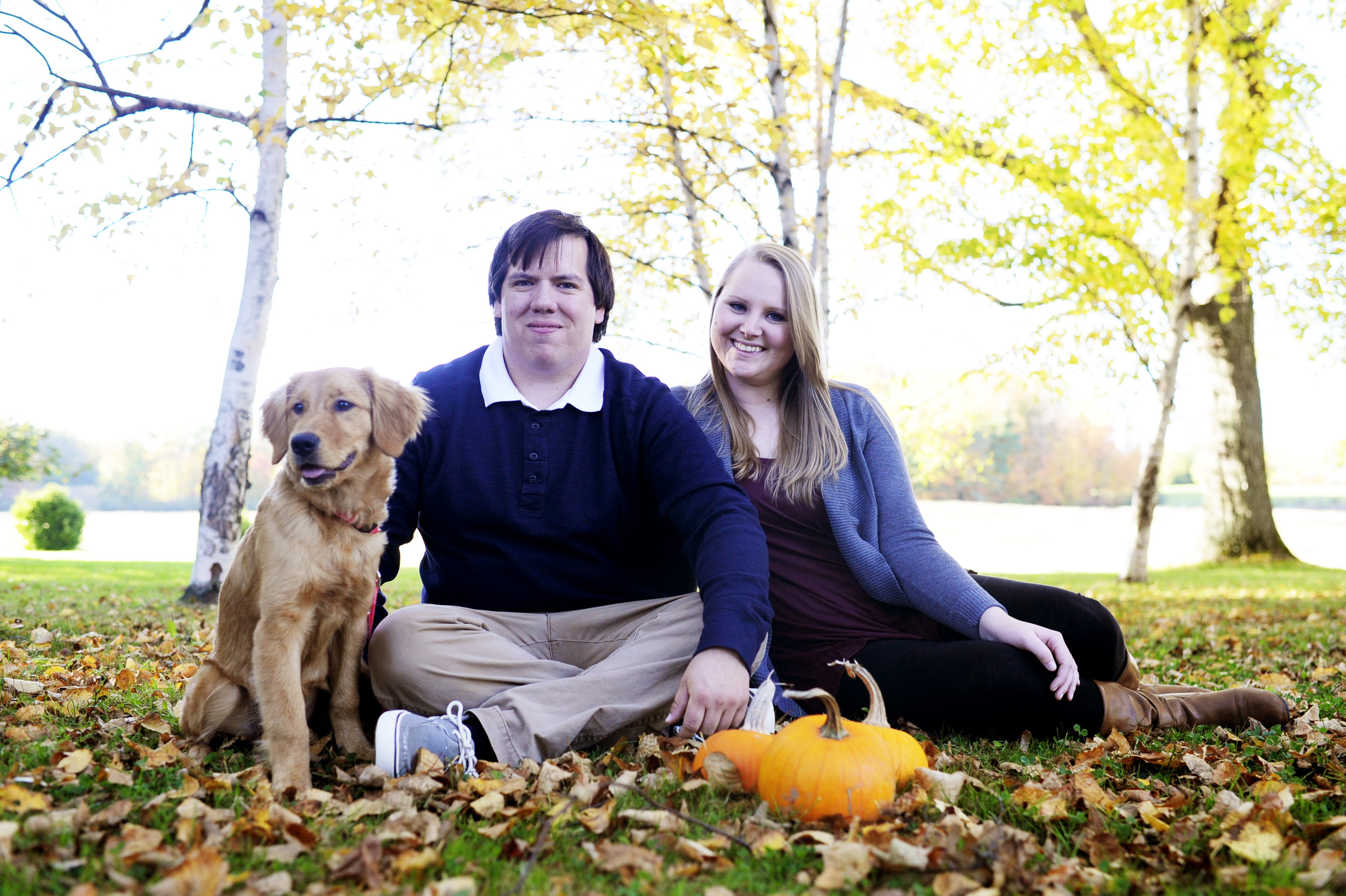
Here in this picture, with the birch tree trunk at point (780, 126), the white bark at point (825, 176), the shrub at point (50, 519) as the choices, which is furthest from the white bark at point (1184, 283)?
the shrub at point (50, 519)

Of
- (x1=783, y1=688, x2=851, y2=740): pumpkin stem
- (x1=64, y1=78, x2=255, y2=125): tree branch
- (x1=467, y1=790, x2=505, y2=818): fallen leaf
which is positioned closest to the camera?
(x1=467, y1=790, x2=505, y2=818): fallen leaf

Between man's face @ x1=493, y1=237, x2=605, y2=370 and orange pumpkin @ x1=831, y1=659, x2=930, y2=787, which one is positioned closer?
orange pumpkin @ x1=831, y1=659, x2=930, y2=787

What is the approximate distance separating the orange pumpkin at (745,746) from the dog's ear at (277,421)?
1.56 m

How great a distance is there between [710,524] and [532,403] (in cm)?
76

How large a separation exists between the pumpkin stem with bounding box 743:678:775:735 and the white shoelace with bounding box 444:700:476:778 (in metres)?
0.75

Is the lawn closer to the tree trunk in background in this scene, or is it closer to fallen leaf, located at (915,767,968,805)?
fallen leaf, located at (915,767,968,805)

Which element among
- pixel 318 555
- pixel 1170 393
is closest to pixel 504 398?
pixel 318 555

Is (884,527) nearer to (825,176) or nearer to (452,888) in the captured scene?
(452,888)

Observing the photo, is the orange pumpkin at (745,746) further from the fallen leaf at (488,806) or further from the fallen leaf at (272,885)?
the fallen leaf at (272,885)

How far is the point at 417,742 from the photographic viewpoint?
2447 millimetres

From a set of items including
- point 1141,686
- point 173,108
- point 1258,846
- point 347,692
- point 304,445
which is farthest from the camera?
point 173,108

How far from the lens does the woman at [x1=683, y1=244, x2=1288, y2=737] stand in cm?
291

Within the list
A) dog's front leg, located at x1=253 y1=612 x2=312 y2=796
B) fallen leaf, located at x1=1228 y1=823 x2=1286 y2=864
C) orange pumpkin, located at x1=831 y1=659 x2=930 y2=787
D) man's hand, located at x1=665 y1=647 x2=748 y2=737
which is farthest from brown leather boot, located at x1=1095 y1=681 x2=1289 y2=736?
dog's front leg, located at x1=253 y1=612 x2=312 y2=796

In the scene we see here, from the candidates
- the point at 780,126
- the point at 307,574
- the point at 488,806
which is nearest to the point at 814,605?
the point at 488,806
